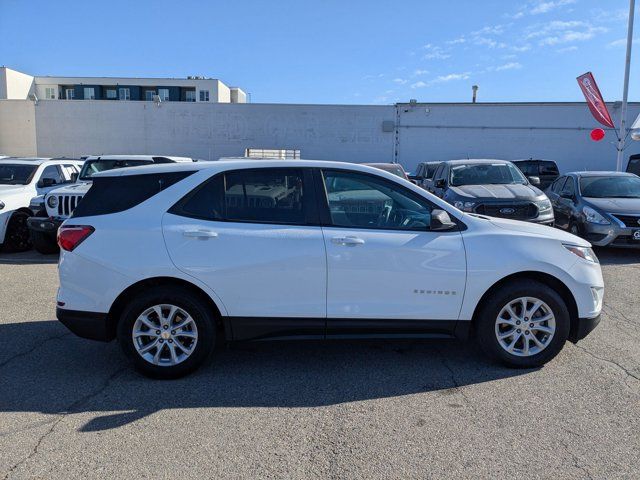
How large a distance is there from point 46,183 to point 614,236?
10838mm

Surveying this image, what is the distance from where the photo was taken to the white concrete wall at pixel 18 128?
94.5 ft

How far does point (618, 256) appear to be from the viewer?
32.1 ft

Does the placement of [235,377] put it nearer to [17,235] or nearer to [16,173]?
[17,235]

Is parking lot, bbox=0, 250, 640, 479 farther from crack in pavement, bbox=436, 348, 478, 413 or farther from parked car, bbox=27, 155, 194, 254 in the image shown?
parked car, bbox=27, 155, 194, 254

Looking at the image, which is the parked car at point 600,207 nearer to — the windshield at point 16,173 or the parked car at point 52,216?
the parked car at point 52,216

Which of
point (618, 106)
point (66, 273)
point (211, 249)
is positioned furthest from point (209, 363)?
point (618, 106)

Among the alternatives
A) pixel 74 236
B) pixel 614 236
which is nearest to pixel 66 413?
pixel 74 236

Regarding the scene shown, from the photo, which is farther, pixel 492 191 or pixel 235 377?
pixel 492 191

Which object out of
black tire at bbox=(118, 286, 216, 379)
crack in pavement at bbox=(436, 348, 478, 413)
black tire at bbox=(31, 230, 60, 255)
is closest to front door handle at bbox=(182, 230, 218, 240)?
black tire at bbox=(118, 286, 216, 379)

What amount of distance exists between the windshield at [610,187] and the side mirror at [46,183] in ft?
35.2

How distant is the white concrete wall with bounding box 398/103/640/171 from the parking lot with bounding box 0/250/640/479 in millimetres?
22881

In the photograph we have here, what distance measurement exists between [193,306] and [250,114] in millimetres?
24481

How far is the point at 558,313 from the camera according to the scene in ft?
14.0

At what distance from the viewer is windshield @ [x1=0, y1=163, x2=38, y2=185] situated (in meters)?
10.5
